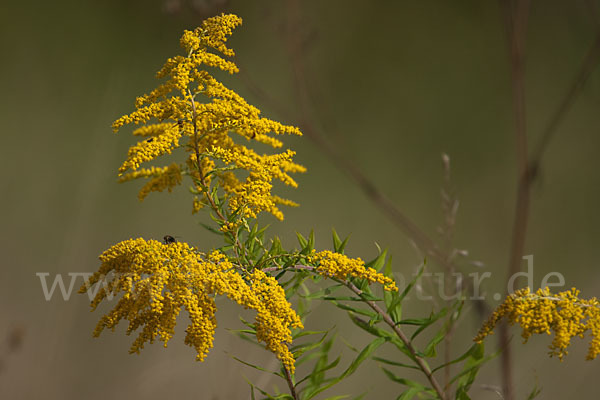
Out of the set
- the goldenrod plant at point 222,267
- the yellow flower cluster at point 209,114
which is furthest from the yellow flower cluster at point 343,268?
the yellow flower cluster at point 209,114

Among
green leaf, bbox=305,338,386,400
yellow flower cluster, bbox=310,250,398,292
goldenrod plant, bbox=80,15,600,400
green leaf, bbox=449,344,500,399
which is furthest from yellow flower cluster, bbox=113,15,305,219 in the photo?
green leaf, bbox=449,344,500,399

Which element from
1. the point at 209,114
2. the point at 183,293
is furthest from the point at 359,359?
the point at 209,114

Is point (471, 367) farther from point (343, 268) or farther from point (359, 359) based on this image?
point (343, 268)

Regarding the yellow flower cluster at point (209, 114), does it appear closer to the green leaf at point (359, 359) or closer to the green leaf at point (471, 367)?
the green leaf at point (359, 359)

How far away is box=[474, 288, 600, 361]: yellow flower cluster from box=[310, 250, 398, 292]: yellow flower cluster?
13 cm

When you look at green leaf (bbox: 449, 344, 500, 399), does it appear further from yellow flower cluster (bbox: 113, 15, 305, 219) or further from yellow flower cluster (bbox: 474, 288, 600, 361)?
yellow flower cluster (bbox: 113, 15, 305, 219)

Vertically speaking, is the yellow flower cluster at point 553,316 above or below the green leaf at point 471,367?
above

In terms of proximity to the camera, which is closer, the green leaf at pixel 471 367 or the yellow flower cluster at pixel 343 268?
the yellow flower cluster at pixel 343 268

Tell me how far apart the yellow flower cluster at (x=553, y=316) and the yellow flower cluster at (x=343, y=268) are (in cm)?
13

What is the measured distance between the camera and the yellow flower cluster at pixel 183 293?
0.55m

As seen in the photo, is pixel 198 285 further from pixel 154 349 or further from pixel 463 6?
pixel 463 6

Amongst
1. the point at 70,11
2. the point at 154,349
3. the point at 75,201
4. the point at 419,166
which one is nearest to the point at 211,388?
the point at 154,349

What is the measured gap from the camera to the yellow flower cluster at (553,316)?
569mm

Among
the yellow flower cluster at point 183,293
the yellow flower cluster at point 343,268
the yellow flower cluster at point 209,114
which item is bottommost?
the yellow flower cluster at point 183,293
